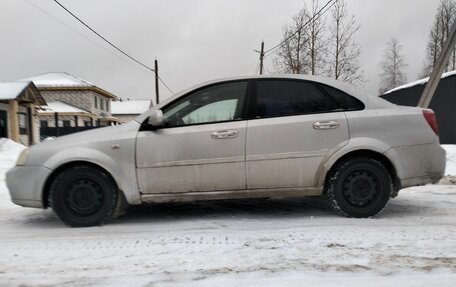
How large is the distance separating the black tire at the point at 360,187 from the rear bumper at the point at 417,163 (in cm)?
17

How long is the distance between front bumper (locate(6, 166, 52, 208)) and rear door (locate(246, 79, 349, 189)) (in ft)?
7.47

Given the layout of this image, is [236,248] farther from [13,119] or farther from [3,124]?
[13,119]

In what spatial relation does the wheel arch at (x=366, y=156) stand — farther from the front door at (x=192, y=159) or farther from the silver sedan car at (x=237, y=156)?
the front door at (x=192, y=159)

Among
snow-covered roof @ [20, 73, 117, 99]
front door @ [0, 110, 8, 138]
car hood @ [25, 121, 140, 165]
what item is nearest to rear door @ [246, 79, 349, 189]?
car hood @ [25, 121, 140, 165]

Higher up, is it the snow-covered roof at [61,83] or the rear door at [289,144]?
the snow-covered roof at [61,83]

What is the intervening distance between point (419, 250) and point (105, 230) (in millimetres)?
3115

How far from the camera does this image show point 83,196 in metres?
4.79

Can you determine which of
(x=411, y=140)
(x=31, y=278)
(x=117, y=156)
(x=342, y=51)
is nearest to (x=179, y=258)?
(x=31, y=278)

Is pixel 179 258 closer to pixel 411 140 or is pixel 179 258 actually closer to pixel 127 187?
pixel 127 187

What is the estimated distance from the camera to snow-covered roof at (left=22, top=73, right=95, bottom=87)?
137ft

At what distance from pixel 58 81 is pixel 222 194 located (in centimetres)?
4231

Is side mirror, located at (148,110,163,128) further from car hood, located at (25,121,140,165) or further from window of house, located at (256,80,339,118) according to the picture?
window of house, located at (256,80,339,118)

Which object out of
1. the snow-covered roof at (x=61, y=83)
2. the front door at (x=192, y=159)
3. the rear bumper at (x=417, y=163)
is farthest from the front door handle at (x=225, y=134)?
the snow-covered roof at (x=61, y=83)

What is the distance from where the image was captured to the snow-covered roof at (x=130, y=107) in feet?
218
